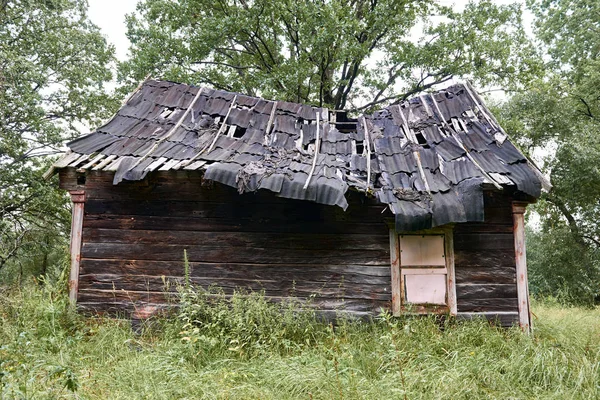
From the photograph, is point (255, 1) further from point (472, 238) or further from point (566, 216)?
point (566, 216)

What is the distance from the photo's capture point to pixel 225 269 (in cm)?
568

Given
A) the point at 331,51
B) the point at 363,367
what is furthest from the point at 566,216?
the point at 363,367

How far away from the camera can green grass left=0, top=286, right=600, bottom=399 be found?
341cm

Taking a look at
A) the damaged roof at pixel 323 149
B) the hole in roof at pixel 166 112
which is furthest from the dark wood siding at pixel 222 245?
the hole in roof at pixel 166 112

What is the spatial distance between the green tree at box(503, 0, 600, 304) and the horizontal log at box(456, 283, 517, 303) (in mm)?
9399

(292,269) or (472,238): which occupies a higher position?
(472,238)

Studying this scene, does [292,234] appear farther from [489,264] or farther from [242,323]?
[489,264]

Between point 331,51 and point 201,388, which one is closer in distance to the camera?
point 201,388

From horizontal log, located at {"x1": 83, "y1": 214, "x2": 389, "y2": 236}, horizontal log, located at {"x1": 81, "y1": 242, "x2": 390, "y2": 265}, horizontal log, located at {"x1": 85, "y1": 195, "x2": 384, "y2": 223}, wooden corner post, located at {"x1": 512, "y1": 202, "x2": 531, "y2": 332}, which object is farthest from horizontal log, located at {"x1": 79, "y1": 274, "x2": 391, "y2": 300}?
wooden corner post, located at {"x1": 512, "y1": 202, "x2": 531, "y2": 332}

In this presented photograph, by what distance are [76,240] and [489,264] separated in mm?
6328

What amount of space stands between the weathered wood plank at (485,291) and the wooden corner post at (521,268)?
0.11 meters

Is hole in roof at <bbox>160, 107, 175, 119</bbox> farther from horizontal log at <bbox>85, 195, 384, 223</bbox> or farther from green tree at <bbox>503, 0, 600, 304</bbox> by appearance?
green tree at <bbox>503, 0, 600, 304</bbox>

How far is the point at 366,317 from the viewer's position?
5.48 m

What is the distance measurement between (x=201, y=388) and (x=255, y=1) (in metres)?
12.0
